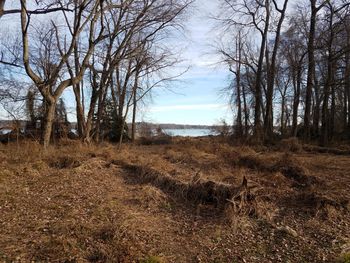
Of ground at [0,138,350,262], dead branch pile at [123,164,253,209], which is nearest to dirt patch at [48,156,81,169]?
ground at [0,138,350,262]

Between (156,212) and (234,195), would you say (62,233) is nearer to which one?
(156,212)

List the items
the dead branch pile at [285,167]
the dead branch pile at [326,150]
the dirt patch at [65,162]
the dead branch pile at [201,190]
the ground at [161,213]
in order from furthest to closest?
1. the dead branch pile at [326,150]
2. the dirt patch at [65,162]
3. the dead branch pile at [285,167]
4. the dead branch pile at [201,190]
5. the ground at [161,213]

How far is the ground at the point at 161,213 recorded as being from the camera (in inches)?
181

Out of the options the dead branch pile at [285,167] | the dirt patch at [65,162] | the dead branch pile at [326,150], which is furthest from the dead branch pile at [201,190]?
the dead branch pile at [326,150]

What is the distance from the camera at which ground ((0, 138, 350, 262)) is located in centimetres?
459

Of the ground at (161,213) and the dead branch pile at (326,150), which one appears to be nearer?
the ground at (161,213)

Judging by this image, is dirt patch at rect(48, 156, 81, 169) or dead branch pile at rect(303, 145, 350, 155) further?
dead branch pile at rect(303, 145, 350, 155)

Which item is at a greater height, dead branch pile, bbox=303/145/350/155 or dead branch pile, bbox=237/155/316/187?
dead branch pile, bbox=303/145/350/155

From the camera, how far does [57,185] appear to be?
281 inches

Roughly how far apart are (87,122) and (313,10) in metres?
12.6

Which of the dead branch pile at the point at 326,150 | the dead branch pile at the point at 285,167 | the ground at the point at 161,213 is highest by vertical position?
the dead branch pile at the point at 326,150

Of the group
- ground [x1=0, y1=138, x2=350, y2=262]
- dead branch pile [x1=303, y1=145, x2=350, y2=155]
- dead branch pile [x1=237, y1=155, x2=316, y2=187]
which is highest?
dead branch pile [x1=303, y1=145, x2=350, y2=155]

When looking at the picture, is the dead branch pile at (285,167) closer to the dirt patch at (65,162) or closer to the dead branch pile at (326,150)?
the dirt patch at (65,162)

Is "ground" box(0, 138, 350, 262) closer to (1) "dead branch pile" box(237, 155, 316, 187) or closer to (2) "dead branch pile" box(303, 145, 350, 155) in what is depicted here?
(1) "dead branch pile" box(237, 155, 316, 187)
